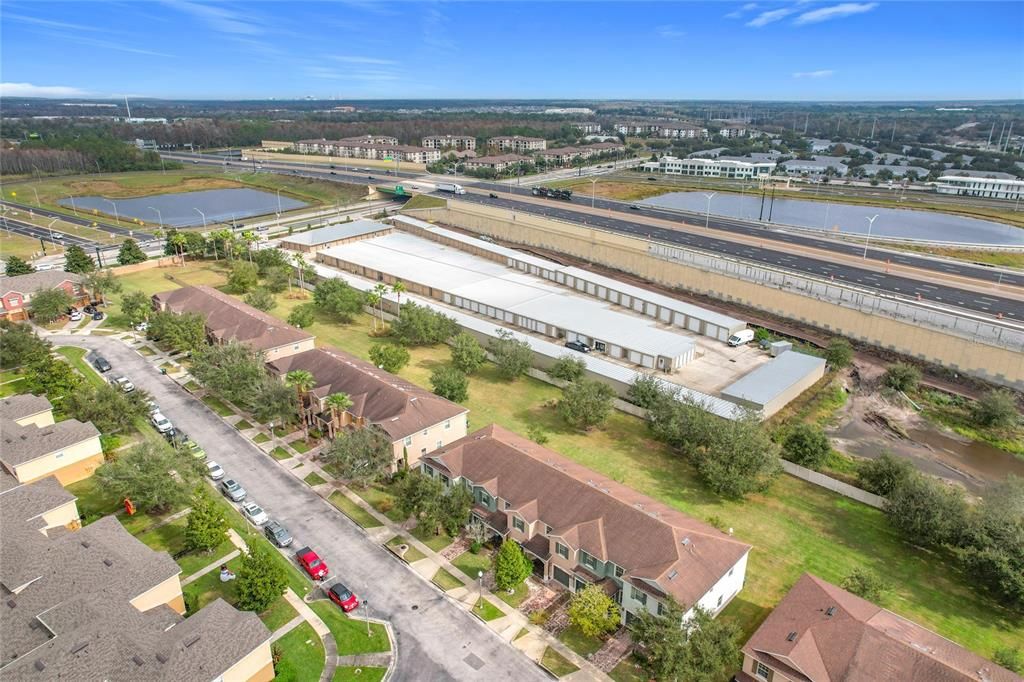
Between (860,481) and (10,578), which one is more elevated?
(10,578)

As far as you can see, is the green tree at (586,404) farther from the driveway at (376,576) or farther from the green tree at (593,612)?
the green tree at (593,612)

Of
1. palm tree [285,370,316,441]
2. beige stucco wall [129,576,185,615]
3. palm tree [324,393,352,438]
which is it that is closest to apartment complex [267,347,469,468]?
palm tree [324,393,352,438]

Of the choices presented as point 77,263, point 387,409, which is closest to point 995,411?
point 387,409

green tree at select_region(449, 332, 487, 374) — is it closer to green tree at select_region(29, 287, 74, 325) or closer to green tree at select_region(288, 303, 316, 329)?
green tree at select_region(288, 303, 316, 329)

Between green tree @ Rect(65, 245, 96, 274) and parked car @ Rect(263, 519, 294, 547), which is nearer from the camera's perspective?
parked car @ Rect(263, 519, 294, 547)

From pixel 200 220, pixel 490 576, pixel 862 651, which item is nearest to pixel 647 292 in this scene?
pixel 490 576

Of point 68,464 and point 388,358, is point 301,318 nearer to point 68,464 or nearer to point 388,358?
point 388,358

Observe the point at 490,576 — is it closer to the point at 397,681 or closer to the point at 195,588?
the point at 397,681
